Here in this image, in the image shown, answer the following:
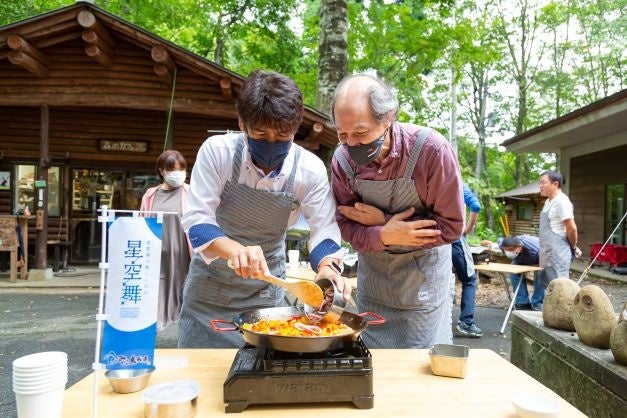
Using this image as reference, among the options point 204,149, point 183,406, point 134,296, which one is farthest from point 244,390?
point 204,149

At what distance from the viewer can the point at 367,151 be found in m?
1.77

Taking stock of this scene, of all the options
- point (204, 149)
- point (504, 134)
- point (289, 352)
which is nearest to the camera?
point (289, 352)

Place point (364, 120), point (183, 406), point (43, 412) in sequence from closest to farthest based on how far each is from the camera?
point (43, 412), point (183, 406), point (364, 120)

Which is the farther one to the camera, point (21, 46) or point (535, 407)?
point (21, 46)

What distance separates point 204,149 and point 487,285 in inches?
349

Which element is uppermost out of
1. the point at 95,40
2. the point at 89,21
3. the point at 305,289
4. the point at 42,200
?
the point at 89,21

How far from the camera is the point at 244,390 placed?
1.20 meters

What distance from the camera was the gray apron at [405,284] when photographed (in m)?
1.97

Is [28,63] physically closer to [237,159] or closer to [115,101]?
[115,101]

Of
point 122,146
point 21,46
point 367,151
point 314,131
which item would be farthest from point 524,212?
point 367,151

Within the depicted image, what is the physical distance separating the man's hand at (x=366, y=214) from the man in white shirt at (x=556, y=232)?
4.78 meters

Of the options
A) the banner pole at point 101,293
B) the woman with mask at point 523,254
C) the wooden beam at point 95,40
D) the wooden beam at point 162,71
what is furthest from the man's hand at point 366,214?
the wooden beam at point 95,40

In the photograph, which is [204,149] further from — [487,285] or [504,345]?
[487,285]

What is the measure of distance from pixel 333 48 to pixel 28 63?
5264mm
